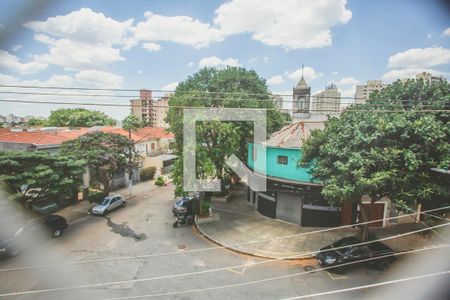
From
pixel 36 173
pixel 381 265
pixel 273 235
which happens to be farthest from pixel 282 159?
pixel 36 173

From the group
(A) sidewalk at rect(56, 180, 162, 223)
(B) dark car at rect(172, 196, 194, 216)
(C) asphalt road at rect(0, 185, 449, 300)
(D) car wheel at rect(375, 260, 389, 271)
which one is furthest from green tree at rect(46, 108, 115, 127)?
(D) car wheel at rect(375, 260, 389, 271)

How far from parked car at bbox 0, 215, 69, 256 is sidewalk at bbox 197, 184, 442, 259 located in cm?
864

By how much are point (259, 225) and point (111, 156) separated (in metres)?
13.0

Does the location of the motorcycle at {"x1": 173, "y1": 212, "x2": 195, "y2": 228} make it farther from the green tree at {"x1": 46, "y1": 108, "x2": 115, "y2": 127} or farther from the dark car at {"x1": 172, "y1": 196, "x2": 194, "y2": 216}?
the green tree at {"x1": 46, "y1": 108, "x2": 115, "y2": 127}

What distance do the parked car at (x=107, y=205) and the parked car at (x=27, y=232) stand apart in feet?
9.96

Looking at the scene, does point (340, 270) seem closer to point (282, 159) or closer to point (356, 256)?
point (356, 256)

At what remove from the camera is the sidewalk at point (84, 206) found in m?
18.9

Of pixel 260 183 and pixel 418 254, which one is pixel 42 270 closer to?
pixel 260 183

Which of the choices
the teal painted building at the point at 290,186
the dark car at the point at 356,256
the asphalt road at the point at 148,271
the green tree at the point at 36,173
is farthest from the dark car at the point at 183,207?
the dark car at the point at 356,256

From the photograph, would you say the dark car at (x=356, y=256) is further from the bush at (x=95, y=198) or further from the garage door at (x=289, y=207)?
the bush at (x=95, y=198)

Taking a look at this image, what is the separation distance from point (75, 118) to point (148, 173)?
36217 millimetres

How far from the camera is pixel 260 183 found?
18484mm

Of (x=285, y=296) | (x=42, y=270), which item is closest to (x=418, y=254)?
(x=285, y=296)

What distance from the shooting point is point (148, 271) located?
468 inches
